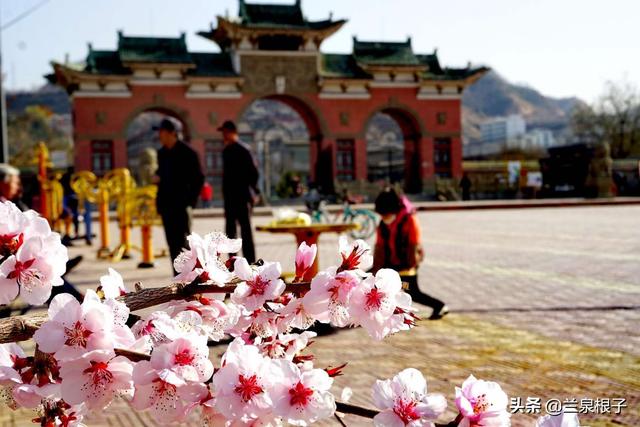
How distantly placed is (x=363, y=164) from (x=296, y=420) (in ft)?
117

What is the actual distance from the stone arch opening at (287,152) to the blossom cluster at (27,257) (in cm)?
1864

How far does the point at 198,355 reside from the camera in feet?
3.24

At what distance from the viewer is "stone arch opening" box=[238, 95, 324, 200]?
35656mm

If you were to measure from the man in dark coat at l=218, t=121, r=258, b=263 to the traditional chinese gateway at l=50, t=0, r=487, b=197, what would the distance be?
26.4 metres

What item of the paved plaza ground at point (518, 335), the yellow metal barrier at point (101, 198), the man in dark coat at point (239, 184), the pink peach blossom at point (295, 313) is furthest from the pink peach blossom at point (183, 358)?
the yellow metal barrier at point (101, 198)

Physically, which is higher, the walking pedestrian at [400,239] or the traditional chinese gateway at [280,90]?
the traditional chinese gateway at [280,90]

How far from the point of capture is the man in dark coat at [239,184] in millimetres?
7426

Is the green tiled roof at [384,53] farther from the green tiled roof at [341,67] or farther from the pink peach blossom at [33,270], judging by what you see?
the pink peach blossom at [33,270]

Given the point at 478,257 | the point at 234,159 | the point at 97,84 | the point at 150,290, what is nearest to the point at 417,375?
the point at 150,290

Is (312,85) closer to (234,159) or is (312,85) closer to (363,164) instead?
(363,164)

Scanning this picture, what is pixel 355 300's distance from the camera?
1126mm

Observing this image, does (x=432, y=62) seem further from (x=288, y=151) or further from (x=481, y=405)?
(x=481, y=405)

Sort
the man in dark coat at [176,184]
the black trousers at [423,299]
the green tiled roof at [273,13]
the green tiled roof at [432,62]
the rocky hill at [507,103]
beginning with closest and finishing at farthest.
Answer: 1. the black trousers at [423,299]
2. the man in dark coat at [176,184]
3. the green tiled roof at [273,13]
4. the green tiled roof at [432,62]
5. the rocky hill at [507,103]

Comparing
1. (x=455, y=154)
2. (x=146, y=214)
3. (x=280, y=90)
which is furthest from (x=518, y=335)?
(x=455, y=154)
